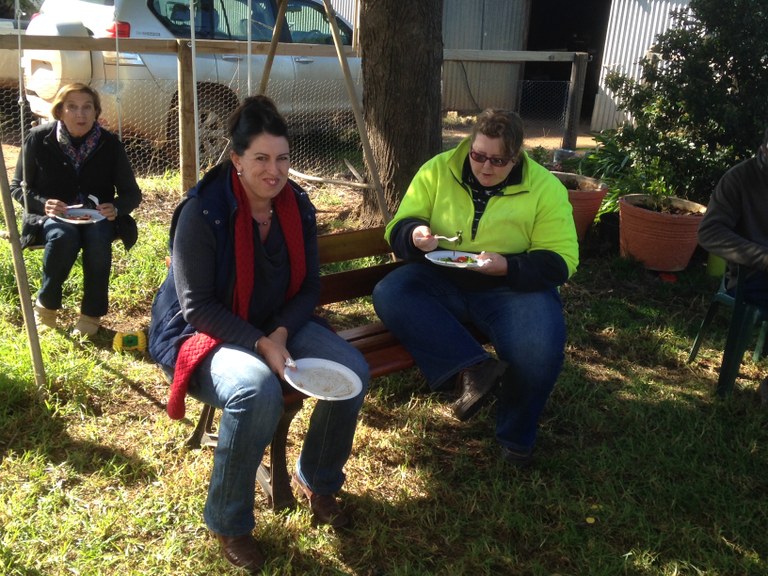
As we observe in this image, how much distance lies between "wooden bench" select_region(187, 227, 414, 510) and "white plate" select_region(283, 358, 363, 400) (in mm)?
123

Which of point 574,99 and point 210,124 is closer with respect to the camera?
point 210,124

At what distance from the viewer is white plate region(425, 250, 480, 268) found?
2.95 m

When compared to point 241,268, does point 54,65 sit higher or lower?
higher

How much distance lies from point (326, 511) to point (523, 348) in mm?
964

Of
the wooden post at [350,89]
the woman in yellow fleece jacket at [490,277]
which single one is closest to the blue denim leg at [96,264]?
the wooden post at [350,89]

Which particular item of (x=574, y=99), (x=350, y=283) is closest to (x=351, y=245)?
(x=350, y=283)

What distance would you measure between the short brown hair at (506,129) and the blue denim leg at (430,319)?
2.01ft

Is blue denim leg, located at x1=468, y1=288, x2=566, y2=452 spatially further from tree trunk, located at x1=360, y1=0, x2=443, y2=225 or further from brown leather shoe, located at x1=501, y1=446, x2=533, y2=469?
tree trunk, located at x1=360, y1=0, x2=443, y2=225

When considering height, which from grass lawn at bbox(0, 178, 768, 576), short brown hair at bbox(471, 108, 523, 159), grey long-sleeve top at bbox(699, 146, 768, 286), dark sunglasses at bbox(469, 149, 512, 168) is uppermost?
short brown hair at bbox(471, 108, 523, 159)

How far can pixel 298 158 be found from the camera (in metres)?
7.88

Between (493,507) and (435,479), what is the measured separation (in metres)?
0.28

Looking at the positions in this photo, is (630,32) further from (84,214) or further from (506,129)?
(84,214)

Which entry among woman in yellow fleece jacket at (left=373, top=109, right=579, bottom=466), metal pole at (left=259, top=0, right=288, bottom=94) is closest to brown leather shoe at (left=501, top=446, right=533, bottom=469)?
woman in yellow fleece jacket at (left=373, top=109, right=579, bottom=466)

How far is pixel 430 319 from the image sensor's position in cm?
297
